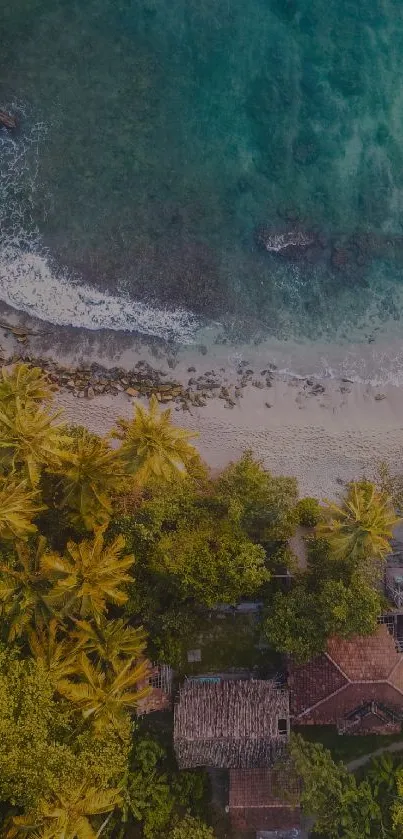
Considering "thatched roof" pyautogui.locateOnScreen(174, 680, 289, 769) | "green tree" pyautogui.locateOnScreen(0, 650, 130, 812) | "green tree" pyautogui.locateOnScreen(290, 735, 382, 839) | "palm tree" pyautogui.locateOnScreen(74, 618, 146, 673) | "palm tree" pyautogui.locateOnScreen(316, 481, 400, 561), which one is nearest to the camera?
"green tree" pyautogui.locateOnScreen(0, 650, 130, 812)

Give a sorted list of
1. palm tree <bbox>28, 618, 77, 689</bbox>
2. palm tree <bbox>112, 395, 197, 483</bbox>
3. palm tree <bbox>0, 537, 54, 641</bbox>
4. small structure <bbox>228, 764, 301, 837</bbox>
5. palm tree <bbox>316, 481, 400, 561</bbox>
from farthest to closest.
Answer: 1. small structure <bbox>228, 764, 301, 837</bbox>
2. palm tree <bbox>316, 481, 400, 561</bbox>
3. palm tree <bbox>28, 618, 77, 689</bbox>
4. palm tree <bbox>0, 537, 54, 641</bbox>
5. palm tree <bbox>112, 395, 197, 483</bbox>

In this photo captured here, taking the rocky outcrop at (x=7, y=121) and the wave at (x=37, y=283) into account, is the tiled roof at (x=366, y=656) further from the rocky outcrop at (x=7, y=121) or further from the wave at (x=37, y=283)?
the rocky outcrop at (x=7, y=121)

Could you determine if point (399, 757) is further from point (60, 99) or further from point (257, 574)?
point (60, 99)

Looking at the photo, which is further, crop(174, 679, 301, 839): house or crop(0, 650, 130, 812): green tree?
crop(174, 679, 301, 839): house

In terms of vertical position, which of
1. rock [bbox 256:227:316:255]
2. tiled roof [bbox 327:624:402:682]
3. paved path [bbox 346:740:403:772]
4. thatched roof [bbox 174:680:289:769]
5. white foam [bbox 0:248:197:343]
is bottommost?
paved path [bbox 346:740:403:772]

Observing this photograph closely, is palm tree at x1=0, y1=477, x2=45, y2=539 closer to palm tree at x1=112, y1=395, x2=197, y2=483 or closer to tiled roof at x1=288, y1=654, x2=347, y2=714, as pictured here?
palm tree at x1=112, y1=395, x2=197, y2=483

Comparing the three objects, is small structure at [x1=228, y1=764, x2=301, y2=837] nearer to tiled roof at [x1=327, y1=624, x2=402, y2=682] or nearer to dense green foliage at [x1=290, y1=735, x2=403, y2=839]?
A: dense green foliage at [x1=290, y1=735, x2=403, y2=839]

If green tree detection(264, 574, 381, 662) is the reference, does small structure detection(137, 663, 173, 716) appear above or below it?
below

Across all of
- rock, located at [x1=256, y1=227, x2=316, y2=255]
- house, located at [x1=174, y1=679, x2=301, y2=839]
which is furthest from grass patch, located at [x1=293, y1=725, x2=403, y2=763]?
rock, located at [x1=256, y1=227, x2=316, y2=255]
